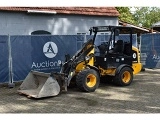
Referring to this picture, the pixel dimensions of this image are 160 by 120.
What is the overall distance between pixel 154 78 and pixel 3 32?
7.41m

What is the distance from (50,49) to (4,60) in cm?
196

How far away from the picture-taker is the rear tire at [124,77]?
10375 millimetres

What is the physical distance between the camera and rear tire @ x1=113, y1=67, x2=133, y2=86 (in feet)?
34.0

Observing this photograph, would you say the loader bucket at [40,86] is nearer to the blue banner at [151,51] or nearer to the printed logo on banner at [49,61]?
the printed logo on banner at [49,61]

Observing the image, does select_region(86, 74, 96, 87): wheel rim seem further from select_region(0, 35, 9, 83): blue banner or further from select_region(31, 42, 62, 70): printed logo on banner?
select_region(0, 35, 9, 83): blue banner

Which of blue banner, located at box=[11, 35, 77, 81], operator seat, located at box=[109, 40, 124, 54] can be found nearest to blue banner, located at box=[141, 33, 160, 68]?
blue banner, located at box=[11, 35, 77, 81]

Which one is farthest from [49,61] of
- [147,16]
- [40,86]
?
[147,16]

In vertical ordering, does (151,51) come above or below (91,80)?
above

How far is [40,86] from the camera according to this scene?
929cm

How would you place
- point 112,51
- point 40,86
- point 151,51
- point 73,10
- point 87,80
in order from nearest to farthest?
1. point 40,86
2. point 87,80
3. point 112,51
4. point 151,51
5. point 73,10

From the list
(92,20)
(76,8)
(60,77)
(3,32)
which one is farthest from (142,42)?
(60,77)

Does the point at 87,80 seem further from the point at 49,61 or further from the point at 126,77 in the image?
the point at 49,61

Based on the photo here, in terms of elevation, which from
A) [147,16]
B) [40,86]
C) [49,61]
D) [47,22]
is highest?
[147,16]

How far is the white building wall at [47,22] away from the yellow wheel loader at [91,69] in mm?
5039
